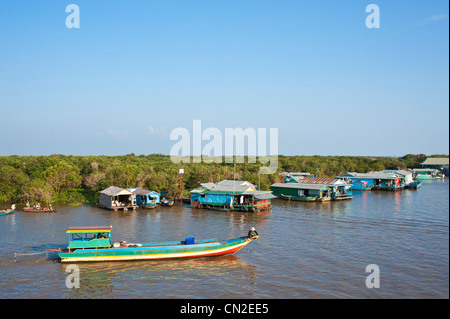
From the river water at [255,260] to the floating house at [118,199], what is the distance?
307cm

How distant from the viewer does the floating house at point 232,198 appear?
1577 inches

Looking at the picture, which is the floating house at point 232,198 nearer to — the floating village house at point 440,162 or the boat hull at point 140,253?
the boat hull at point 140,253

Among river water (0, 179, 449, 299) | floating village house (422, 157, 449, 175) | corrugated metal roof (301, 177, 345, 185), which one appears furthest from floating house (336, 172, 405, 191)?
floating village house (422, 157, 449, 175)

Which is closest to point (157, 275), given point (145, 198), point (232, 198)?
point (232, 198)

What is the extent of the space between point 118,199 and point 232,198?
525 inches

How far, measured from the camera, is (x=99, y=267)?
2012cm

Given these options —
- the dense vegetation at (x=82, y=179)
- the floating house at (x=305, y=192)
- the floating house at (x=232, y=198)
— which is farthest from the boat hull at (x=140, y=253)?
the floating house at (x=305, y=192)

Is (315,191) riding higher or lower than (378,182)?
lower

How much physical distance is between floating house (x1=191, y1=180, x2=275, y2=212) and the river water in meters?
3.79

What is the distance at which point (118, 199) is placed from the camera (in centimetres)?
4106

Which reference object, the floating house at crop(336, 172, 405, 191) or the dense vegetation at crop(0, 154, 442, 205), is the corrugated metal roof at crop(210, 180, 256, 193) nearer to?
the dense vegetation at crop(0, 154, 442, 205)

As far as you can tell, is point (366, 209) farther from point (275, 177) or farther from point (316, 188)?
point (275, 177)
